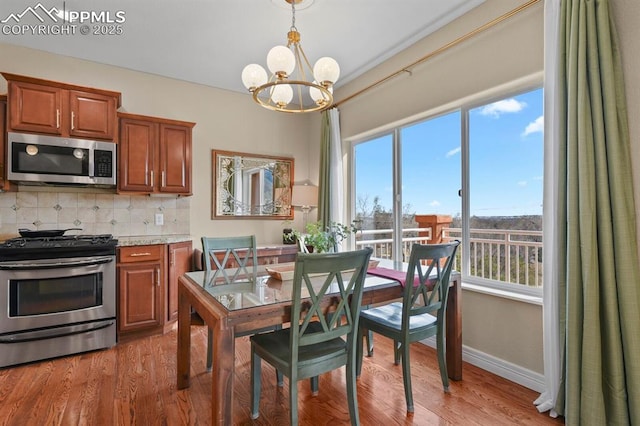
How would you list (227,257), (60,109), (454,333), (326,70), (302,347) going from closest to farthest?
(302,347)
(326,70)
(454,333)
(227,257)
(60,109)

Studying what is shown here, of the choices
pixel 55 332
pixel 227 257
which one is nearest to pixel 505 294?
pixel 227 257

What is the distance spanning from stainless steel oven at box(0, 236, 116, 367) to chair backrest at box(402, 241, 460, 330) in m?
2.55

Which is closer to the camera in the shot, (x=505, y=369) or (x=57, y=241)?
(x=505, y=369)

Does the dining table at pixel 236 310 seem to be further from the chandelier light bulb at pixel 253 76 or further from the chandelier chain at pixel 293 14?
the chandelier chain at pixel 293 14

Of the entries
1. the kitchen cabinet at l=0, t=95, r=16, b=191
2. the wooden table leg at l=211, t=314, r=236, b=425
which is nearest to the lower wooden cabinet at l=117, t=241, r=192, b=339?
the kitchen cabinet at l=0, t=95, r=16, b=191


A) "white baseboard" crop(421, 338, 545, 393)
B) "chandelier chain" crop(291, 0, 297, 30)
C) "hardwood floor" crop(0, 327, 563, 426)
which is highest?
"chandelier chain" crop(291, 0, 297, 30)

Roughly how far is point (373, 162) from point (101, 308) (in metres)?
3.04

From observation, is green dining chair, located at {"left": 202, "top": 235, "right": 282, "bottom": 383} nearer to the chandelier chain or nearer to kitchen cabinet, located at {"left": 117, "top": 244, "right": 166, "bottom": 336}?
kitchen cabinet, located at {"left": 117, "top": 244, "right": 166, "bottom": 336}

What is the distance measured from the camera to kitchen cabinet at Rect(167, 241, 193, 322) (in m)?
3.32

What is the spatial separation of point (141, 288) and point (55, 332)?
69 centimetres

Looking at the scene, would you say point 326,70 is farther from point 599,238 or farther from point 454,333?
point 454,333

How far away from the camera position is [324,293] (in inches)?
66.4

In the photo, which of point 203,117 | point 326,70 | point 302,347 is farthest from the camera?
point 203,117

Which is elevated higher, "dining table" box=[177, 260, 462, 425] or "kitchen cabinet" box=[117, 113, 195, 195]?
"kitchen cabinet" box=[117, 113, 195, 195]
